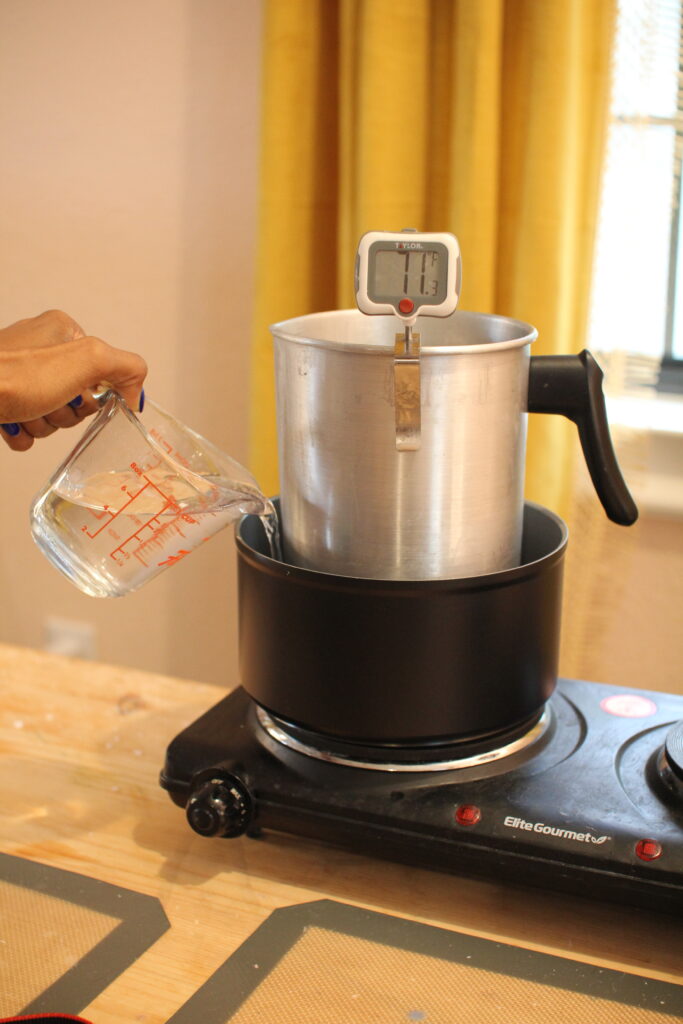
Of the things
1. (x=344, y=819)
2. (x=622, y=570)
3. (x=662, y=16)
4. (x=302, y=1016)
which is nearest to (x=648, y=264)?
(x=662, y=16)

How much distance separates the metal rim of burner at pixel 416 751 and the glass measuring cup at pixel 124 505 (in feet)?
0.53

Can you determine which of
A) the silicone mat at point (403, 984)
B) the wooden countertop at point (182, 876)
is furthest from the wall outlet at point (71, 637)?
the silicone mat at point (403, 984)

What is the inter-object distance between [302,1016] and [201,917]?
0.12 meters

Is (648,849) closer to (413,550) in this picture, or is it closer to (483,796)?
(483,796)

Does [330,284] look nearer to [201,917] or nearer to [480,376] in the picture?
[480,376]

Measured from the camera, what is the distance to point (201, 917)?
70 cm

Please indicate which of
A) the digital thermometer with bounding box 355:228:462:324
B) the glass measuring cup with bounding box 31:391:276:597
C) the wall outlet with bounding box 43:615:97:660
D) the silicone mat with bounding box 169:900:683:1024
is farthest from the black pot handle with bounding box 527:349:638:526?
the wall outlet with bounding box 43:615:97:660

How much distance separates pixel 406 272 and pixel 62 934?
1.60ft

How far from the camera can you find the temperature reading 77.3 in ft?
2.17

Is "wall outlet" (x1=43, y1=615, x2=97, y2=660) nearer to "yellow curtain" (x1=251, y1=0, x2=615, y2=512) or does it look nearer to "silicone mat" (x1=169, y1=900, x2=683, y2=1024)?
"yellow curtain" (x1=251, y1=0, x2=615, y2=512)

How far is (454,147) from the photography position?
1157mm

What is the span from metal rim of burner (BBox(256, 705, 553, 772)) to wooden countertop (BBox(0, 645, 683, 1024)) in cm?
8

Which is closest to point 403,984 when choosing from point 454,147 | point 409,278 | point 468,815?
point 468,815

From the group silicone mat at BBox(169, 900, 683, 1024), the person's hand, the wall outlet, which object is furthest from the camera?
the wall outlet
